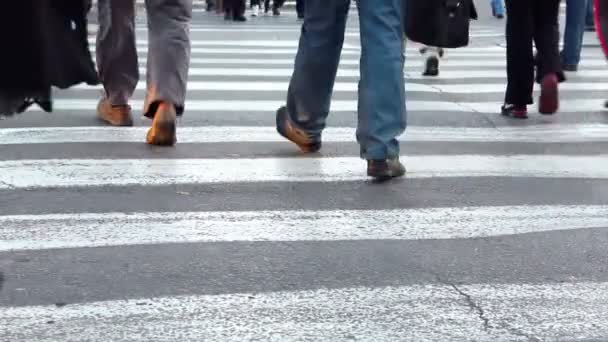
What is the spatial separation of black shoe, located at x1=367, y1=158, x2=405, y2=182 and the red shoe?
2.62 meters

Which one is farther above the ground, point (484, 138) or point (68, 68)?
point (68, 68)

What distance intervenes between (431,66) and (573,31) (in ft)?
4.40

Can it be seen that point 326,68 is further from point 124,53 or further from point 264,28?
point 264,28

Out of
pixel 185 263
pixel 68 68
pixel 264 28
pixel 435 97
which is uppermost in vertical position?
pixel 68 68

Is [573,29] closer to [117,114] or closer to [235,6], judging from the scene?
[117,114]

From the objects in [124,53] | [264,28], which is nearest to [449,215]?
[124,53]

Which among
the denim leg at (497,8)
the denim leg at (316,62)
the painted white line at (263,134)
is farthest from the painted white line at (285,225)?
the denim leg at (497,8)

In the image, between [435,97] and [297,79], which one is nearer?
[297,79]

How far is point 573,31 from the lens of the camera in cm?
1130

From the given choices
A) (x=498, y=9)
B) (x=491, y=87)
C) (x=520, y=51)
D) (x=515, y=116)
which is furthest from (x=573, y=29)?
(x=498, y=9)

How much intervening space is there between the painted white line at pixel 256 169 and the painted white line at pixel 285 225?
70cm

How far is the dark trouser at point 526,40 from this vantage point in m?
8.06

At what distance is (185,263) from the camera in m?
4.46

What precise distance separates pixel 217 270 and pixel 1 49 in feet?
3.62
